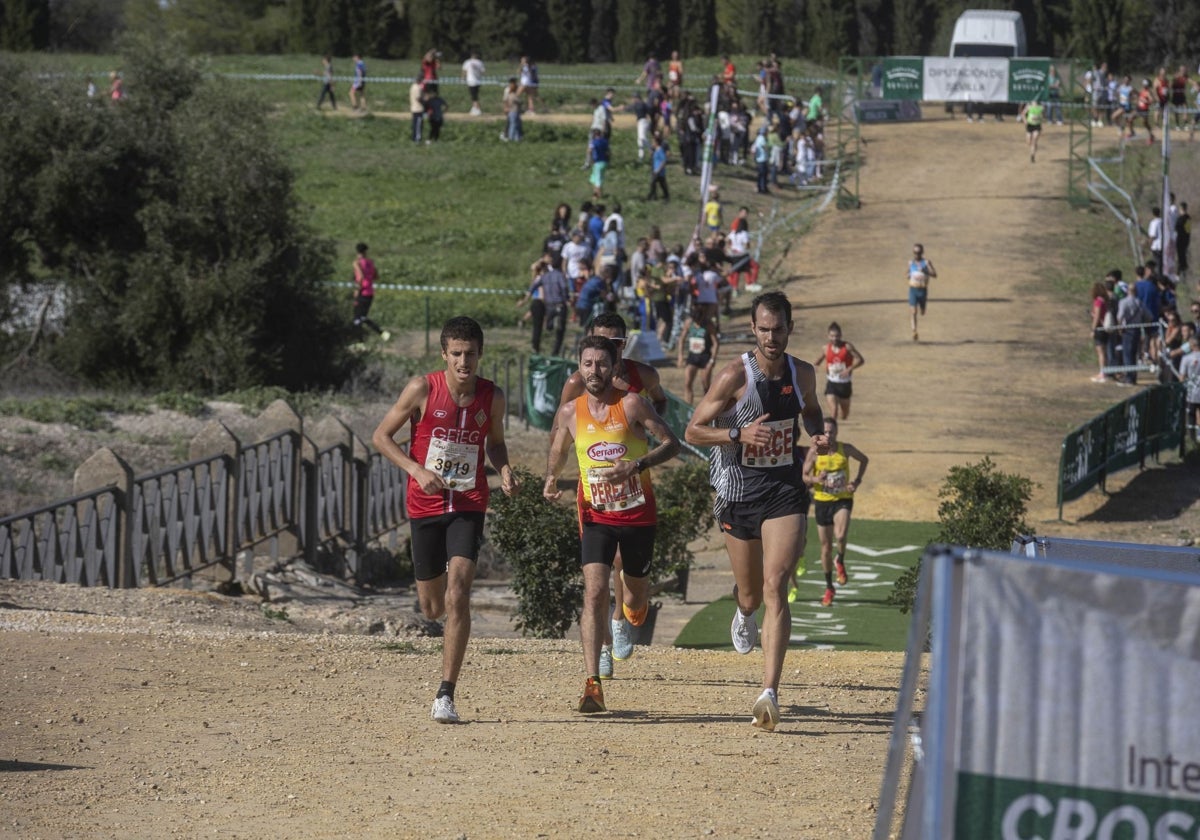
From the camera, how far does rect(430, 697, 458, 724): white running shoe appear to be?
830cm

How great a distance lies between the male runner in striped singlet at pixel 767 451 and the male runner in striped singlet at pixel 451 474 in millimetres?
982

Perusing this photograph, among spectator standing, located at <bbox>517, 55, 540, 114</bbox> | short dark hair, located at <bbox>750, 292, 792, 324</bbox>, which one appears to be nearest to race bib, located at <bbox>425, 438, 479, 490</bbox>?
short dark hair, located at <bbox>750, 292, 792, 324</bbox>

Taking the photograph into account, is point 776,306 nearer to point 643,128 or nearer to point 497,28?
point 643,128

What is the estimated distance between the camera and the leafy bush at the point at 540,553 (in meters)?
13.0

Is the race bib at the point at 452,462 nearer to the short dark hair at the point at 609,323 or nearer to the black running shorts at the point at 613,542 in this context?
the black running shorts at the point at 613,542

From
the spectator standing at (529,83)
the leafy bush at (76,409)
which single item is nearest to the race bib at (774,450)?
the leafy bush at (76,409)

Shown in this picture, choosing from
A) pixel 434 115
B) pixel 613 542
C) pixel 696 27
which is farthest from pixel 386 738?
pixel 696 27

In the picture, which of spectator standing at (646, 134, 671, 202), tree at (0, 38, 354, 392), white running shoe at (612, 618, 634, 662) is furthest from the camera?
spectator standing at (646, 134, 671, 202)

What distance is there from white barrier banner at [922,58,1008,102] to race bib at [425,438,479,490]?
→ 114ft

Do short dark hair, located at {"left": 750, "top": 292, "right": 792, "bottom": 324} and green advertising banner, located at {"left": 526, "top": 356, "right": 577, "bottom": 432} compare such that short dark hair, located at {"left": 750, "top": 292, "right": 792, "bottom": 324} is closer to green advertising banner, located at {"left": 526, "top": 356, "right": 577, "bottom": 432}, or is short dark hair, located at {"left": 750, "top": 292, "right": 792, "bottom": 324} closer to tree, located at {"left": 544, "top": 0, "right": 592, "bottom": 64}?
green advertising banner, located at {"left": 526, "top": 356, "right": 577, "bottom": 432}

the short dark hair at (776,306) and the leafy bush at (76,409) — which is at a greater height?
the short dark hair at (776,306)

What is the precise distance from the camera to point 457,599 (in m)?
8.34

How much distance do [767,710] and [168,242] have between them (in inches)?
829

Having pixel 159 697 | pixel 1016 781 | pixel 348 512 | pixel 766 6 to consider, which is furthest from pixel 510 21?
pixel 1016 781
